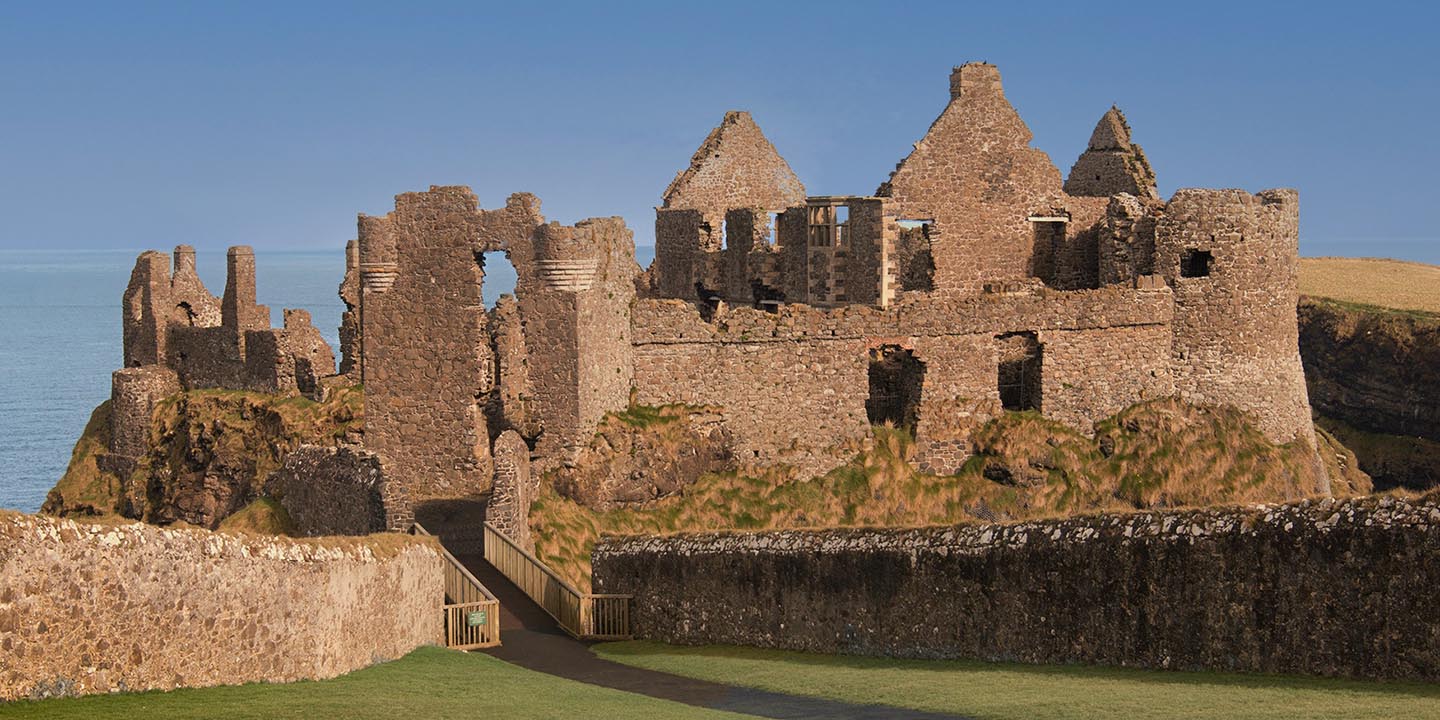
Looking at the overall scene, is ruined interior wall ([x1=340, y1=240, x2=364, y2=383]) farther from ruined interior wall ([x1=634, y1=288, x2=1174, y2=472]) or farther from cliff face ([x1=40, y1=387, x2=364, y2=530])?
ruined interior wall ([x1=634, y1=288, x2=1174, y2=472])

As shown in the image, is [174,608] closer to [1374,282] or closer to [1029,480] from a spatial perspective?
[1029,480]

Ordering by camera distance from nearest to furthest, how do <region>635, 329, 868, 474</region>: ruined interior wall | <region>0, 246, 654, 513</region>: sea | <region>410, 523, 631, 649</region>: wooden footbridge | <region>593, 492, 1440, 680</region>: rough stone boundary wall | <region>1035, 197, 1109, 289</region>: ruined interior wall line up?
1. <region>593, 492, 1440, 680</region>: rough stone boundary wall
2. <region>410, 523, 631, 649</region>: wooden footbridge
3. <region>635, 329, 868, 474</region>: ruined interior wall
4. <region>1035, 197, 1109, 289</region>: ruined interior wall
5. <region>0, 246, 654, 513</region>: sea

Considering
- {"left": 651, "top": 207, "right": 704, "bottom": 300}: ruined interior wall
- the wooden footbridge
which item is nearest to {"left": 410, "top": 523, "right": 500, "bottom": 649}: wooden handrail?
the wooden footbridge

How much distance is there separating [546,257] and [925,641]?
12466mm

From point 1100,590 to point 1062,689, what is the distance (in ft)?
6.74

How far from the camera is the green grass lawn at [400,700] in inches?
689

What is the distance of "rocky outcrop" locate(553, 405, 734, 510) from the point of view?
35.5 meters

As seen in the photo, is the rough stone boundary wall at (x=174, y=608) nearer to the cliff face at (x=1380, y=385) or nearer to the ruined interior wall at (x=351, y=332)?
the ruined interior wall at (x=351, y=332)

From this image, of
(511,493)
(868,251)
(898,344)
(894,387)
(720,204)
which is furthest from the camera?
(720,204)

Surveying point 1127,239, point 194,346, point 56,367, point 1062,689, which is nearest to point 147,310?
point 194,346

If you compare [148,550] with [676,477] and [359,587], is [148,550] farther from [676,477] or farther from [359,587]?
[676,477]

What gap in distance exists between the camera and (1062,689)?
2020 centimetres

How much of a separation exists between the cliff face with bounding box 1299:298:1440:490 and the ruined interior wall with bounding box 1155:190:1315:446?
1037 centimetres

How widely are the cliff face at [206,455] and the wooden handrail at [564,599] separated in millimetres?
9415
